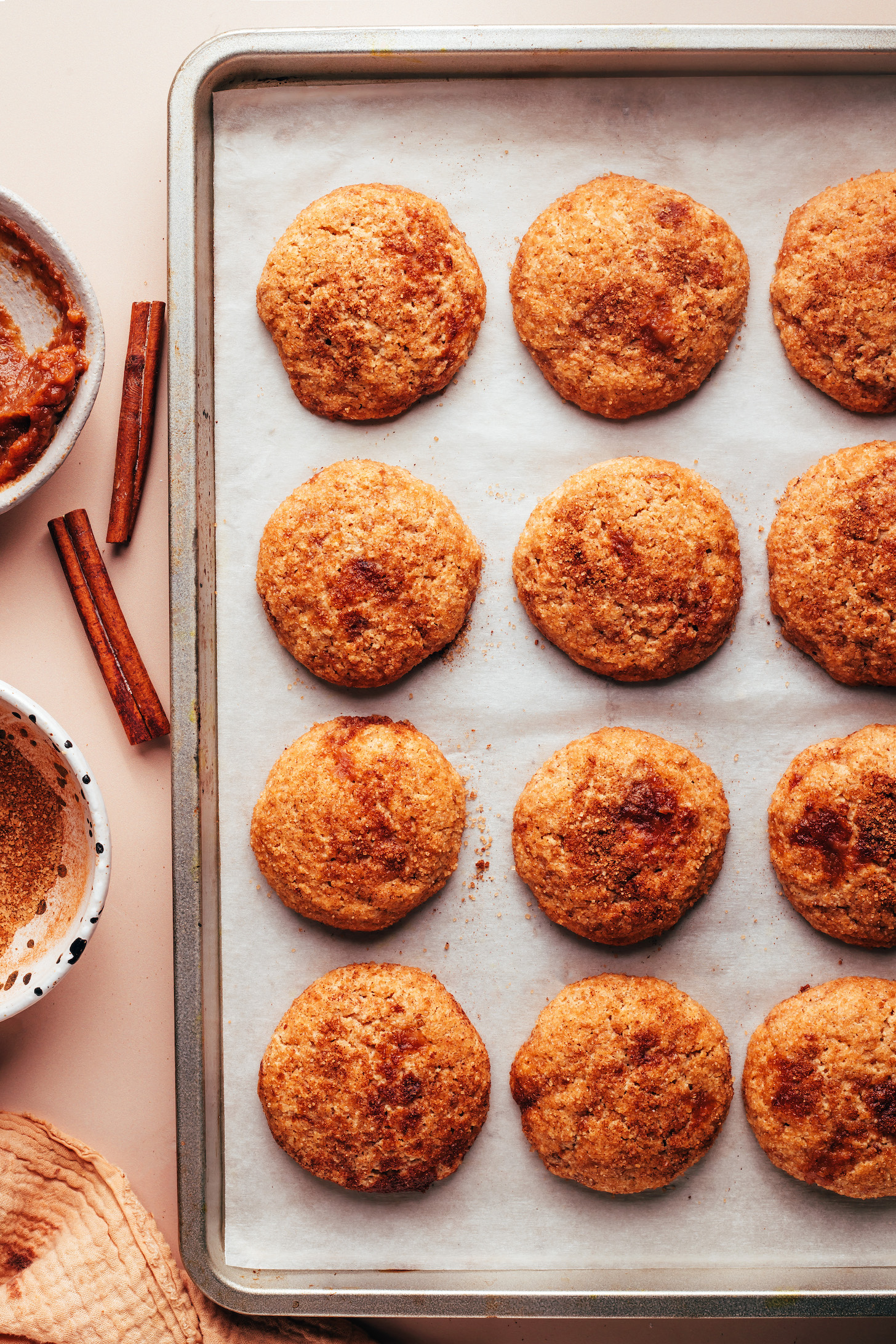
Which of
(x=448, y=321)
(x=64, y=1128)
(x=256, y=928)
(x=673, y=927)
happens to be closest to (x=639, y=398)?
(x=448, y=321)

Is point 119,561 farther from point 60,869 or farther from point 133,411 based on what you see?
point 60,869

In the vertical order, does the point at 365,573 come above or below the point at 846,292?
below

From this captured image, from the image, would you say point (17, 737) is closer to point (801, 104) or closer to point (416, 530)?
point (416, 530)

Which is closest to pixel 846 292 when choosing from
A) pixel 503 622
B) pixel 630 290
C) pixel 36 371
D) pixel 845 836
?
pixel 630 290

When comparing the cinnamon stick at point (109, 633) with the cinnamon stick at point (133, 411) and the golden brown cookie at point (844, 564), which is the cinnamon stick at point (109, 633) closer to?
the cinnamon stick at point (133, 411)

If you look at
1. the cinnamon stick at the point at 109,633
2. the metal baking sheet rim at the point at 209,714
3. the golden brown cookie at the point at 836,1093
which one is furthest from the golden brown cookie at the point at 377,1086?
the cinnamon stick at the point at 109,633

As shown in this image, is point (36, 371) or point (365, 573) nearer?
point (365, 573)
